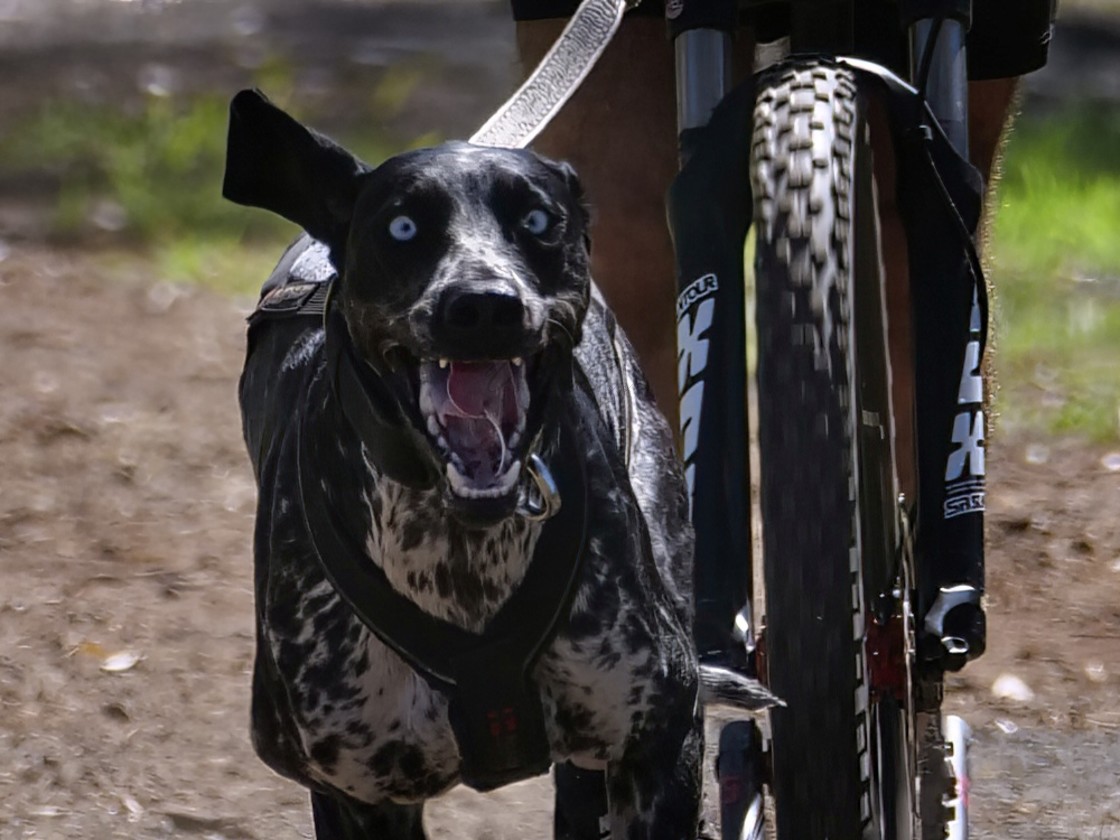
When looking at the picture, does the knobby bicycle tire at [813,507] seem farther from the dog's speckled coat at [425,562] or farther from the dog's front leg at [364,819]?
the dog's front leg at [364,819]

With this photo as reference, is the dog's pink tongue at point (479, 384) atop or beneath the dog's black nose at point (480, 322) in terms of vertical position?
beneath

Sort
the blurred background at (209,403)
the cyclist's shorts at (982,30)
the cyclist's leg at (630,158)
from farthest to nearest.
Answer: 1. the blurred background at (209,403)
2. the cyclist's leg at (630,158)
3. the cyclist's shorts at (982,30)

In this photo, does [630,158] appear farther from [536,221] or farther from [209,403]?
[209,403]

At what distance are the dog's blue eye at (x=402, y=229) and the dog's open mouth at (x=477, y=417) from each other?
0.50 ft

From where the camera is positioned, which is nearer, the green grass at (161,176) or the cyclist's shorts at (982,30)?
the cyclist's shorts at (982,30)

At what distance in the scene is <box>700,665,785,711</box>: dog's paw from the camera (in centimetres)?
247

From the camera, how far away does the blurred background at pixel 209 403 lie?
395 centimetres

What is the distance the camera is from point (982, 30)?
3244mm

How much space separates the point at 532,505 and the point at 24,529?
3177mm

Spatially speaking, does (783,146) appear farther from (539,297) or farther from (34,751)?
(34,751)

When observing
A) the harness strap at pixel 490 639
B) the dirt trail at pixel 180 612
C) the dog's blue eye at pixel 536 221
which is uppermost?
the dog's blue eye at pixel 536 221

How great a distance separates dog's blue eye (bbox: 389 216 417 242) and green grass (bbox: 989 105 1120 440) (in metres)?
3.35

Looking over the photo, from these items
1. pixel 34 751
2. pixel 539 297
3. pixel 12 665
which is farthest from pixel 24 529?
pixel 539 297

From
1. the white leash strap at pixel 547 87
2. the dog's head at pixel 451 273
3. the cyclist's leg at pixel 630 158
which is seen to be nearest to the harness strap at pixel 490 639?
the dog's head at pixel 451 273
